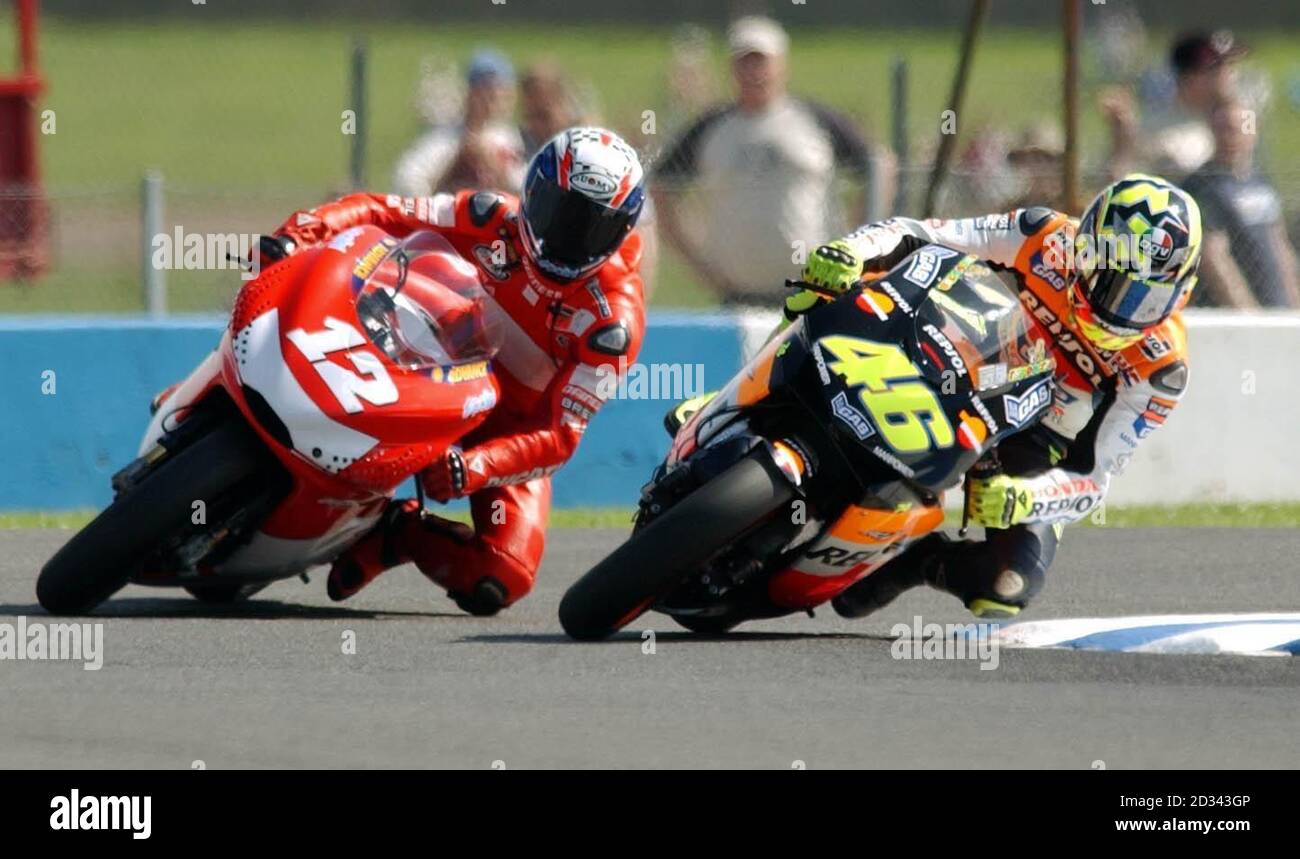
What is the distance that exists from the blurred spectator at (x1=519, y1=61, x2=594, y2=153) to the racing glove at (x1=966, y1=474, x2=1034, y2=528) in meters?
5.60

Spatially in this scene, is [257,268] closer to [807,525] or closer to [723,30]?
[807,525]

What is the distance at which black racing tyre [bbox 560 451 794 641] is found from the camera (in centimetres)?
686

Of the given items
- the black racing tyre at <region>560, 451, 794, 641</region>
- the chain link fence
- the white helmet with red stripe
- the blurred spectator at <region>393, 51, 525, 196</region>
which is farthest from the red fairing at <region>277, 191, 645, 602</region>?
the blurred spectator at <region>393, 51, 525, 196</region>

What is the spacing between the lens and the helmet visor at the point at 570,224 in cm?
780

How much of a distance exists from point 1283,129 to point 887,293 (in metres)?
19.0

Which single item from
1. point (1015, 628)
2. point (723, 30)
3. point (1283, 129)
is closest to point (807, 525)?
point (1015, 628)

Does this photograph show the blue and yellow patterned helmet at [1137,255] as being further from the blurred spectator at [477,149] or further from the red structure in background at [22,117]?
the red structure in background at [22,117]

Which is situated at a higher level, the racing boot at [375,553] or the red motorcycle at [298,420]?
the red motorcycle at [298,420]

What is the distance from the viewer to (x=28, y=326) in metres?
11.3

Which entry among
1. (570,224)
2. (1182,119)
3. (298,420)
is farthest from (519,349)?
(1182,119)

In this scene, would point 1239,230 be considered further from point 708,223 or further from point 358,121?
point 358,121

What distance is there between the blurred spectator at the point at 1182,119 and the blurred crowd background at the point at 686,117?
18mm

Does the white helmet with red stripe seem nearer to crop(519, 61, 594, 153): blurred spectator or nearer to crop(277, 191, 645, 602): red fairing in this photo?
crop(277, 191, 645, 602): red fairing

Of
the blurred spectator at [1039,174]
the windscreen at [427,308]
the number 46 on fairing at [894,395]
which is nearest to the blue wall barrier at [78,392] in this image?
the windscreen at [427,308]
